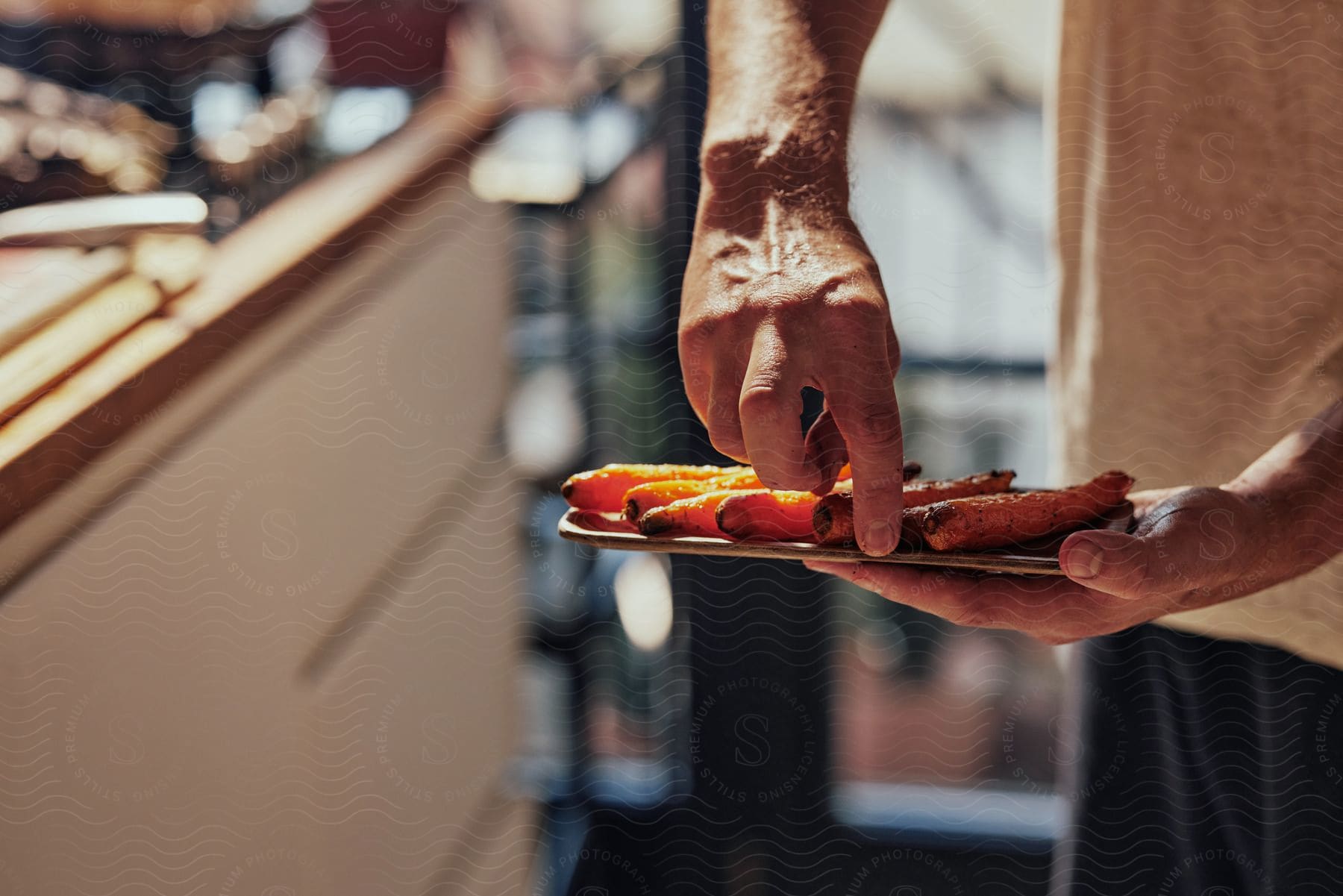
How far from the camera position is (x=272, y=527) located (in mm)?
714

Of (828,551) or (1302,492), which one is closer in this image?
(828,551)

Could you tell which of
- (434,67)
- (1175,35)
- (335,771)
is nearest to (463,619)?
(335,771)

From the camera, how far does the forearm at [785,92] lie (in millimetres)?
470

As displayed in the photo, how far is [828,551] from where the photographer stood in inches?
17.0

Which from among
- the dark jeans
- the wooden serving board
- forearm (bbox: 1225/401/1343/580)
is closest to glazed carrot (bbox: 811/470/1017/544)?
the wooden serving board

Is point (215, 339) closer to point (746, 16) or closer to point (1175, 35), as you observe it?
point (746, 16)

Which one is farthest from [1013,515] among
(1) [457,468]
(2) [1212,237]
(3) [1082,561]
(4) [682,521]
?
(1) [457,468]

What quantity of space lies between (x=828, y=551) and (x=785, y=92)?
0.21 meters

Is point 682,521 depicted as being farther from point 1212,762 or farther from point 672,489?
point 1212,762

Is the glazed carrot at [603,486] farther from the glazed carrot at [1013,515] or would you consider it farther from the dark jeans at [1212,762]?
the dark jeans at [1212,762]

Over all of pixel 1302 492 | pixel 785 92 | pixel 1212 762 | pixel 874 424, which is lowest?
pixel 1212 762

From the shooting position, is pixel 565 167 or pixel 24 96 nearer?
pixel 24 96

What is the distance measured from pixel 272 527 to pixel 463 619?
0.83 ft

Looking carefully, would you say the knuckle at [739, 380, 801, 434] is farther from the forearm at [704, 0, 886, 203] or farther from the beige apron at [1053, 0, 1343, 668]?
the beige apron at [1053, 0, 1343, 668]
